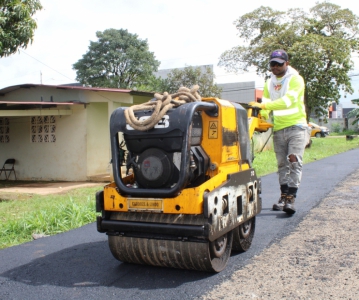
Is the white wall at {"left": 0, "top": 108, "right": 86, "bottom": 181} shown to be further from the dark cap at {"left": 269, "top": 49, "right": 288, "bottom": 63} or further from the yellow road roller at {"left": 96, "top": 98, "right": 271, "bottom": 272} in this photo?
the yellow road roller at {"left": 96, "top": 98, "right": 271, "bottom": 272}

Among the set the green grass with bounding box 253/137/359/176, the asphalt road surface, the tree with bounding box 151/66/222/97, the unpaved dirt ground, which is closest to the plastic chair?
the green grass with bounding box 253/137/359/176

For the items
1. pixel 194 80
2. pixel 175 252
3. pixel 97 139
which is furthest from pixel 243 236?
pixel 194 80

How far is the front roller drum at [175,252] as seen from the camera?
11.0 ft

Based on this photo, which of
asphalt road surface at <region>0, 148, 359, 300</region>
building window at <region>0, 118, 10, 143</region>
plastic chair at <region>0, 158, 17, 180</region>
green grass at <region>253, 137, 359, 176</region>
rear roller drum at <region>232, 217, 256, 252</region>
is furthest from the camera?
building window at <region>0, 118, 10, 143</region>

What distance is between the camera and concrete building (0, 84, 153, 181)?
12.7 meters

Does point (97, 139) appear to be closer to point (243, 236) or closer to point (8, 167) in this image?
point (8, 167)

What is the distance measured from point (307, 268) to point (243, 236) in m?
0.69

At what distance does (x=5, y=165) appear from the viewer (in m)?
14.8

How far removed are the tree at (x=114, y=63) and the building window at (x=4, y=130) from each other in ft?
86.4

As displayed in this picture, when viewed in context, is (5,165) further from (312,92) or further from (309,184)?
(312,92)

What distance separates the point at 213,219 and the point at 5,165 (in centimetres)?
1307

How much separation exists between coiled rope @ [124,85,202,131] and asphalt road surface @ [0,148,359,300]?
47.4 inches

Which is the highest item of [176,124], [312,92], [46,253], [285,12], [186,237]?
[285,12]

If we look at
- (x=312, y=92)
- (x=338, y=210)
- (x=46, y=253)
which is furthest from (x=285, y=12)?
(x=46, y=253)
